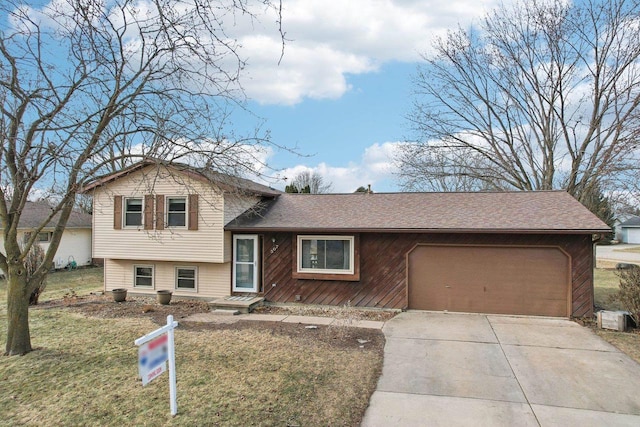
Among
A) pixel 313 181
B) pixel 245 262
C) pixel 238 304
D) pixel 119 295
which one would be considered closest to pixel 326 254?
pixel 245 262

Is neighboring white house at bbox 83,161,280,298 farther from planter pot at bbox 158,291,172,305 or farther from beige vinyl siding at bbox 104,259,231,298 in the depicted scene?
planter pot at bbox 158,291,172,305

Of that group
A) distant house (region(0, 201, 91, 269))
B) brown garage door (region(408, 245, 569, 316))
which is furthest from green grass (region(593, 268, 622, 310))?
distant house (region(0, 201, 91, 269))

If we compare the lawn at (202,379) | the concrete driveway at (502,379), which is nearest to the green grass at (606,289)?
the concrete driveway at (502,379)

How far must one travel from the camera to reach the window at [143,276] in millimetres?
13078

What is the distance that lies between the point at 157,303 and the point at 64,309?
7.81 ft

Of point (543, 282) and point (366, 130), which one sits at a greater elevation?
point (366, 130)

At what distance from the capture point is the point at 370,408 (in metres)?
4.68

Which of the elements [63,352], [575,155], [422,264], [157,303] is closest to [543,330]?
[422,264]

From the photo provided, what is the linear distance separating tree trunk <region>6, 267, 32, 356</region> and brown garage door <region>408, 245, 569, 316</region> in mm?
8584

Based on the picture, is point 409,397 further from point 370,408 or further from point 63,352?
point 63,352

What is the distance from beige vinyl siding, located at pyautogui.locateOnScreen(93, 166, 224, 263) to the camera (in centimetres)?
1166

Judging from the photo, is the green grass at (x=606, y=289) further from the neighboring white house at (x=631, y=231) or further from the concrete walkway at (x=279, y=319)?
the neighboring white house at (x=631, y=231)

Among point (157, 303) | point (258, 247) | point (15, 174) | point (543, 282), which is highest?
point (15, 174)

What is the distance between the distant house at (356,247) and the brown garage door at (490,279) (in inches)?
1.0
